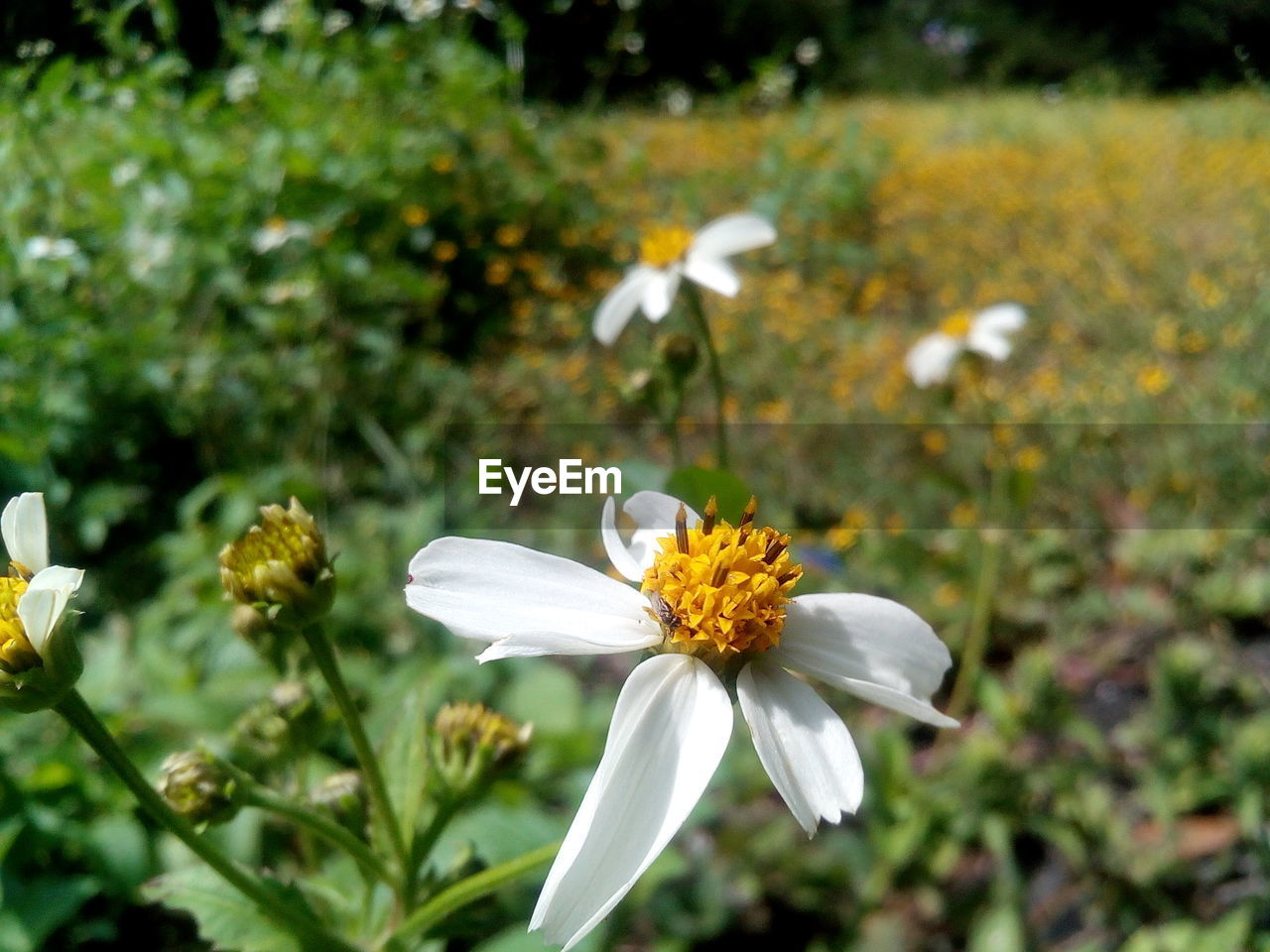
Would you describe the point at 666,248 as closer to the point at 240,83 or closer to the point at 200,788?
the point at 200,788

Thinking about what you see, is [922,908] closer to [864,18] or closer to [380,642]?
[380,642]

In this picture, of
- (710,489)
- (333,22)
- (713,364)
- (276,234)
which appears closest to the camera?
→ (710,489)

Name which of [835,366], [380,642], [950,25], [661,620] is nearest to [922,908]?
[380,642]

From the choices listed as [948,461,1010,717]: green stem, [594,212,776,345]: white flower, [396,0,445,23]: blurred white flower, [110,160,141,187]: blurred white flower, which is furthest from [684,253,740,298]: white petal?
[396,0,445,23]: blurred white flower

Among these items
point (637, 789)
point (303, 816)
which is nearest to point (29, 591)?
point (303, 816)

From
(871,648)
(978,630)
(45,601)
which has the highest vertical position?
(45,601)

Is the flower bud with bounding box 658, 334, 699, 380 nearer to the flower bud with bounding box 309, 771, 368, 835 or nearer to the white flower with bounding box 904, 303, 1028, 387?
the flower bud with bounding box 309, 771, 368, 835

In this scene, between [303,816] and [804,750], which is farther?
[303,816]
